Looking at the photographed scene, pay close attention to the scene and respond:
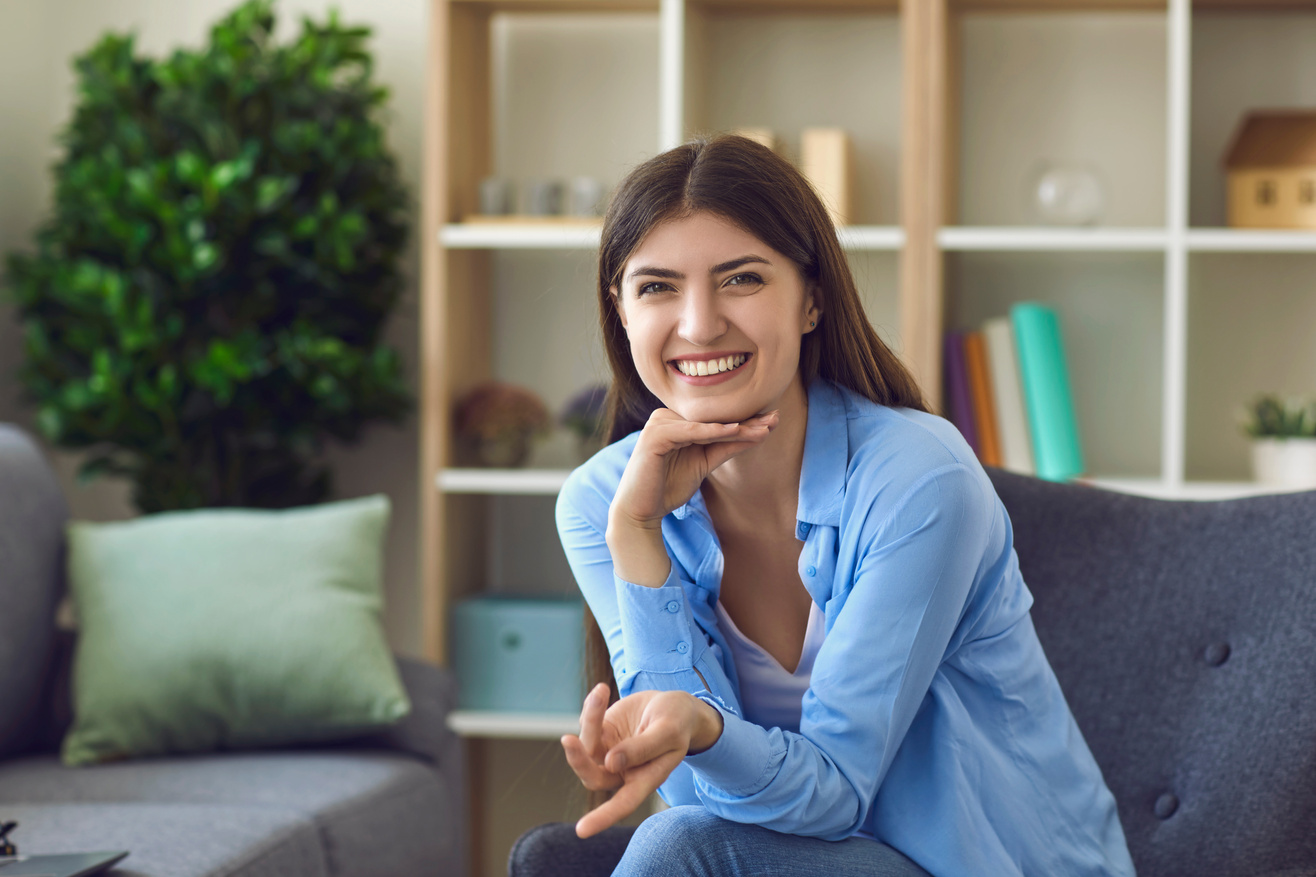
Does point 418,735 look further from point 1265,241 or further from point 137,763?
point 1265,241

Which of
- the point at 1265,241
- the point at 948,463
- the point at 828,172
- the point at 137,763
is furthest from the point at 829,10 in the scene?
the point at 137,763

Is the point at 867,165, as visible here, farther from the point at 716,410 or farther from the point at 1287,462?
the point at 716,410

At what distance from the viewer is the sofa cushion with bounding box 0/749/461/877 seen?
64.1 inches

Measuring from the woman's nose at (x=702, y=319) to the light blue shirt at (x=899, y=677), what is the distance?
0.50 feet

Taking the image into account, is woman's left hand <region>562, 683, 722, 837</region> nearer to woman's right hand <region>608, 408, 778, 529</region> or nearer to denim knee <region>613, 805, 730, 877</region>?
denim knee <region>613, 805, 730, 877</region>

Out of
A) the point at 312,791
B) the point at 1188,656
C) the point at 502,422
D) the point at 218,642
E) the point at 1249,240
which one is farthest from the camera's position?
the point at 502,422

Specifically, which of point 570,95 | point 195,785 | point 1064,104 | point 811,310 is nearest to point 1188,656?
point 811,310

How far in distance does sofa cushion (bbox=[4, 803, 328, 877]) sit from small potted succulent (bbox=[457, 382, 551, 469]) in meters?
0.94

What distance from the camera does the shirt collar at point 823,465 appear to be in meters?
1.10

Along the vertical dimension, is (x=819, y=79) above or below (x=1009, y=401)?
above

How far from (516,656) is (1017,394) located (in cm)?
104

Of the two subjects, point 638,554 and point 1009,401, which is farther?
point 1009,401

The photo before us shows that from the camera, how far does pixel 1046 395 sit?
86.8 inches

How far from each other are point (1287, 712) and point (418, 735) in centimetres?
124
